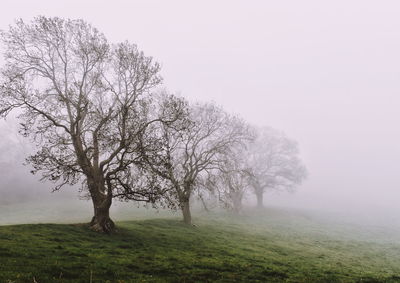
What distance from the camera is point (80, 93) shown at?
2728 cm

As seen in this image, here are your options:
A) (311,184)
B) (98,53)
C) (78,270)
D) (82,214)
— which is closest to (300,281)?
(78,270)

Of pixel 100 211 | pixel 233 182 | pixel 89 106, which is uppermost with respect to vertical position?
pixel 89 106

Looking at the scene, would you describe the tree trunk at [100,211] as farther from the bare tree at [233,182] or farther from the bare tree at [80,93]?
the bare tree at [233,182]

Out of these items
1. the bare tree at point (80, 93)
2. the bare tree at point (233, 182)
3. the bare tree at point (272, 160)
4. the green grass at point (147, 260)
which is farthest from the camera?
the bare tree at point (272, 160)

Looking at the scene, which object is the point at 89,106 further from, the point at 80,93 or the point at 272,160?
the point at 272,160

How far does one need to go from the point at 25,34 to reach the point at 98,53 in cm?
667

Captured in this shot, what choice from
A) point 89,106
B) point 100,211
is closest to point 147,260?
point 100,211

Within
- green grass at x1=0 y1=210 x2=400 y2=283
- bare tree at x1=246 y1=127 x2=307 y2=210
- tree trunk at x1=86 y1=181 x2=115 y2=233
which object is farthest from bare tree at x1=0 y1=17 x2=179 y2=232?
bare tree at x1=246 y1=127 x2=307 y2=210

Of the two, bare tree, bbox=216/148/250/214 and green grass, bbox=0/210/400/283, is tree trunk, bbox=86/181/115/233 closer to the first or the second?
green grass, bbox=0/210/400/283

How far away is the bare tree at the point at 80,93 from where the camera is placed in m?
25.9

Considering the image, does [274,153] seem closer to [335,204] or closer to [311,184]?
[335,204]

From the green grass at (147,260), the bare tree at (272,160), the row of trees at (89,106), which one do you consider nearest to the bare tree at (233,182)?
the bare tree at (272,160)

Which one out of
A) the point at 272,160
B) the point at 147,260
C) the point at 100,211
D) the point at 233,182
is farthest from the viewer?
the point at 272,160

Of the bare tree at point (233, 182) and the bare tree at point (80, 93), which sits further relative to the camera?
the bare tree at point (233, 182)
